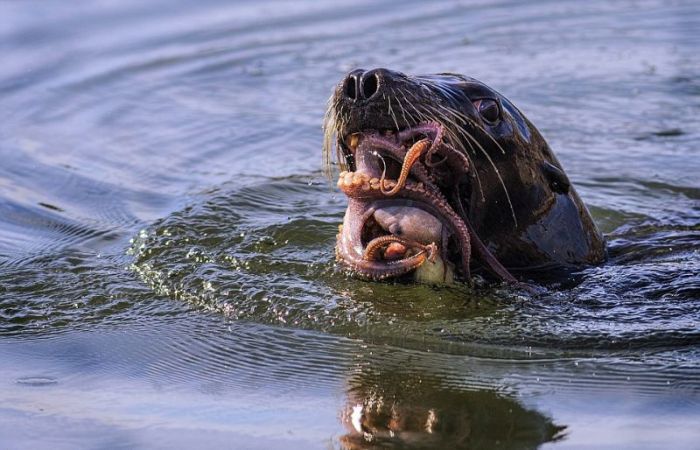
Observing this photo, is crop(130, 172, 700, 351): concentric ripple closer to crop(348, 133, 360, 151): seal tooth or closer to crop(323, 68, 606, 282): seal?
crop(323, 68, 606, 282): seal

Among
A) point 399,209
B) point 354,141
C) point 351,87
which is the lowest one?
point 399,209

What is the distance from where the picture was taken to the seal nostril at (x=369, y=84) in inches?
191

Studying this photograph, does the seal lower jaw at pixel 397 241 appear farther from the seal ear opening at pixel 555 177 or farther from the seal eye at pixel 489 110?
the seal ear opening at pixel 555 177

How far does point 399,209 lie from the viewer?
4965 mm

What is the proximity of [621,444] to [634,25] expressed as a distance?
832 cm

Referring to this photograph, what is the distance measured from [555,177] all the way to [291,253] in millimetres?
1467

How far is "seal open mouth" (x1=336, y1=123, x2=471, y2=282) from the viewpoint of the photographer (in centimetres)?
492

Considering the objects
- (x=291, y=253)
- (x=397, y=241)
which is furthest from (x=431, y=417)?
(x=291, y=253)

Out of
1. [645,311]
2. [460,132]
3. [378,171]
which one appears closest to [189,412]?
[378,171]

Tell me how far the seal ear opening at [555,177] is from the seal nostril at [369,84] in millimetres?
953

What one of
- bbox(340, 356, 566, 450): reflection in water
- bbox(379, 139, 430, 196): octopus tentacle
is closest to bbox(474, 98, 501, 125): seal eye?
bbox(379, 139, 430, 196): octopus tentacle

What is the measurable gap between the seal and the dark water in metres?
0.18

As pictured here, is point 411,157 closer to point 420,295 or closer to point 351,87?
point 351,87

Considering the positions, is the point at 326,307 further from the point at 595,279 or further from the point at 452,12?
the point at 452,12
